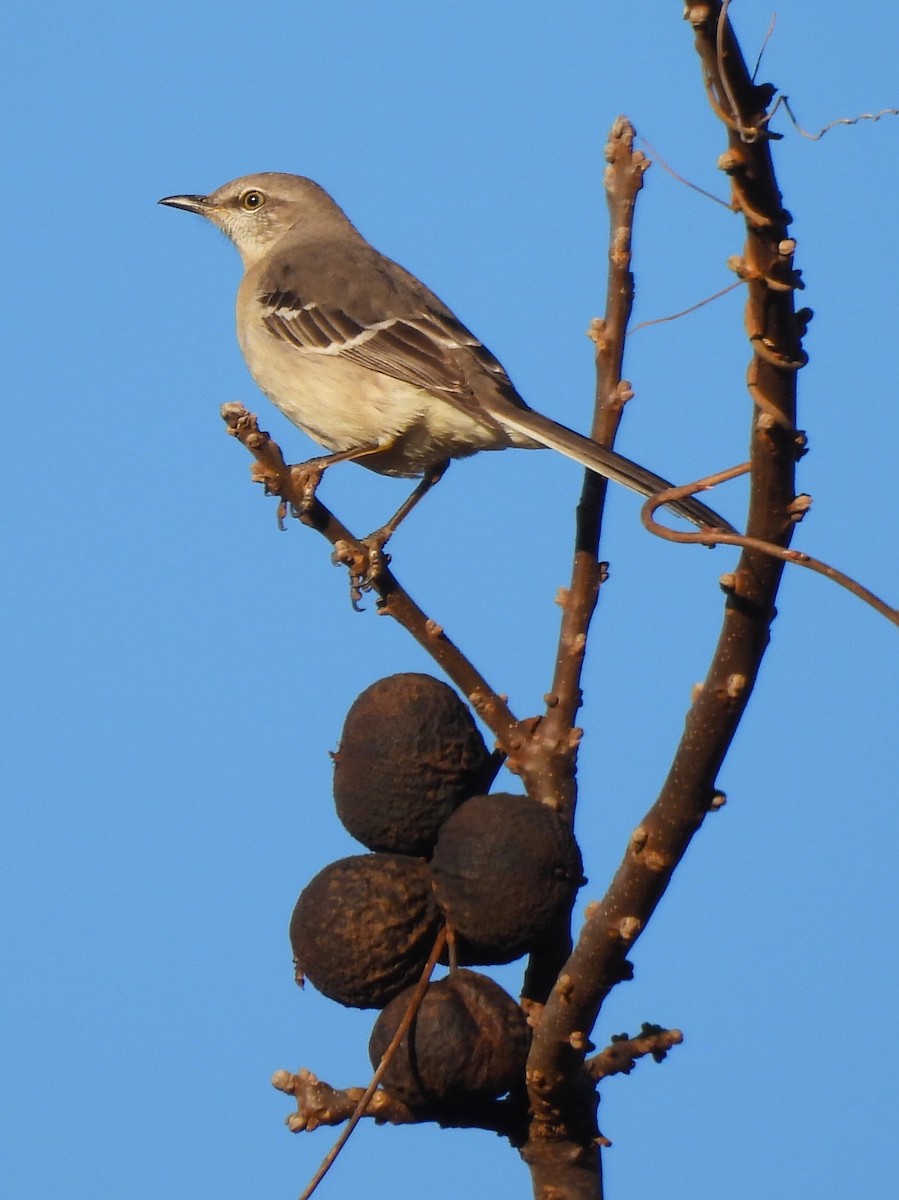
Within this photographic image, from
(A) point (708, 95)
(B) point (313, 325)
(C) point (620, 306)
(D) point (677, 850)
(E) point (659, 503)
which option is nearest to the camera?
(A) point (708, 95)

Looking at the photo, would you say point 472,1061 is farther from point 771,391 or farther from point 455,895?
point 771,391

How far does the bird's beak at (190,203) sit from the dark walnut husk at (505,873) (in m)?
5.89

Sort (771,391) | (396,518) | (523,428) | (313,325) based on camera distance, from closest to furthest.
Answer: (771,391), (523,428), (396,518), (313,325)

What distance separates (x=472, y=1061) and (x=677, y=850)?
72cm

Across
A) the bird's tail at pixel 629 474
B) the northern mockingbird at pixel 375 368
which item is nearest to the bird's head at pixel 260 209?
the northern mockingbird at pixel 375 368

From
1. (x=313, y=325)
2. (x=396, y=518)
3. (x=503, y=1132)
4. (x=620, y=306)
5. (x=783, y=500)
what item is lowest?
(x=503, y=1132)

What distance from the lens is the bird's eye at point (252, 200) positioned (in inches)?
335

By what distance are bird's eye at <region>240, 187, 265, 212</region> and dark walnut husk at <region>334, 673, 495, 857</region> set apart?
17.6ft

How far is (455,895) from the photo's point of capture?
347cm

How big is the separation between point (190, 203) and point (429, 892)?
6004mm

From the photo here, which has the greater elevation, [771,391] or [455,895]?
[771,391]

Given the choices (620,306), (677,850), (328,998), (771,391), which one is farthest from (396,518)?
(771,391)

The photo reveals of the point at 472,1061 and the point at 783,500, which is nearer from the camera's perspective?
the point at 783,500

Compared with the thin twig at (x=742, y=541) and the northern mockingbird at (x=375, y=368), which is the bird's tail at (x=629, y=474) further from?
the thin twig at (x=742, y=541)
